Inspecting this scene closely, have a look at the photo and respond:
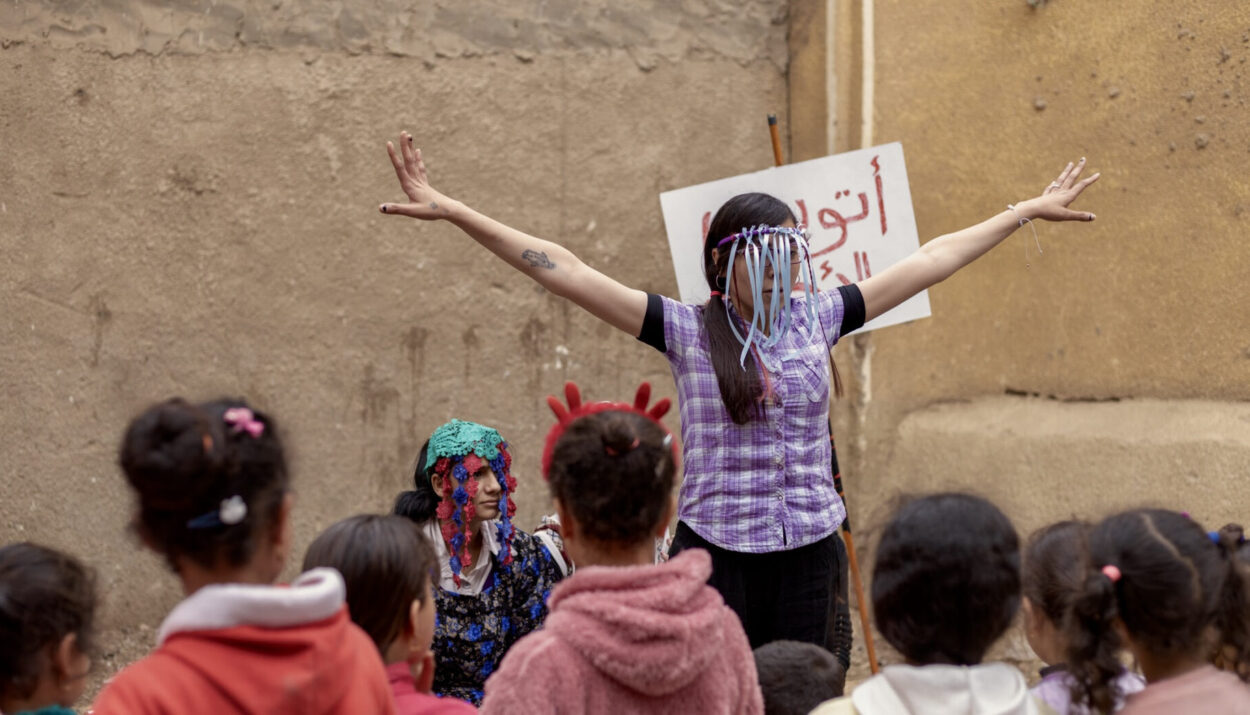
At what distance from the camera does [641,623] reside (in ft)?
5.98

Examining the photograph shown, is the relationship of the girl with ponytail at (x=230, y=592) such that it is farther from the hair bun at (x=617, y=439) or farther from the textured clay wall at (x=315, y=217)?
the textured clay wall at (x=315, y=217)

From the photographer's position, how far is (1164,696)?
1.92 metres

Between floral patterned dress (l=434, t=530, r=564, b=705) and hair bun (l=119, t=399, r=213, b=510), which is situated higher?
hair bun (l=119, t=399, r=213, b=510)

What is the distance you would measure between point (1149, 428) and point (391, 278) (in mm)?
2825

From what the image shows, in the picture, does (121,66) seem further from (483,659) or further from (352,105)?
(483,659)

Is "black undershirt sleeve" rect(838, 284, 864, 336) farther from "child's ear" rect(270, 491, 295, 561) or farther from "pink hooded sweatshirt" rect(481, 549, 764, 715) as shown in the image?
"child's ear" rect(270, 491, 295, 561)

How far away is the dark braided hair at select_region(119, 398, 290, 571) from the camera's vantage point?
1706 millimetres

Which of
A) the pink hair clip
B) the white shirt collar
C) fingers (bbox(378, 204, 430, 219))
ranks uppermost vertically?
fingers (bbox(378, 204, 430, 219))

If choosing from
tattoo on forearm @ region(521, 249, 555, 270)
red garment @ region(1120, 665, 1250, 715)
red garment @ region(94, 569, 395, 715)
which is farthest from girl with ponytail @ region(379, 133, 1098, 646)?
red garment @ region(94, 569, 395, 715)

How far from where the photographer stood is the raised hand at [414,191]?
270 cm

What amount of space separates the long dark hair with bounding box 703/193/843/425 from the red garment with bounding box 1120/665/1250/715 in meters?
1.04

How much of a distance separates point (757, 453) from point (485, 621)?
819 millimetres

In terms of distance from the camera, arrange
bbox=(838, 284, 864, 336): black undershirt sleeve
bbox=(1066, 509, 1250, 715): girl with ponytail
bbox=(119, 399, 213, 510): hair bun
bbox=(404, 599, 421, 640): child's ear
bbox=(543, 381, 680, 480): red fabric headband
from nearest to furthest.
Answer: bbox=(119, 399, 213, 510): hair bun → bbox=(1066, 509, 1250, 715): girl with ponytail → bbox=(543, 381, 680, 480): red fabric headband → bbox=(404, 599, 421, 640): child's ear → bbox=(838, 284, 864, 336): black undershirt sleeve

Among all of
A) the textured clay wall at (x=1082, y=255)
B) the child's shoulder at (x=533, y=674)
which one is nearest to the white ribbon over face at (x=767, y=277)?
the child's shoulder at (x=533, y=674)
